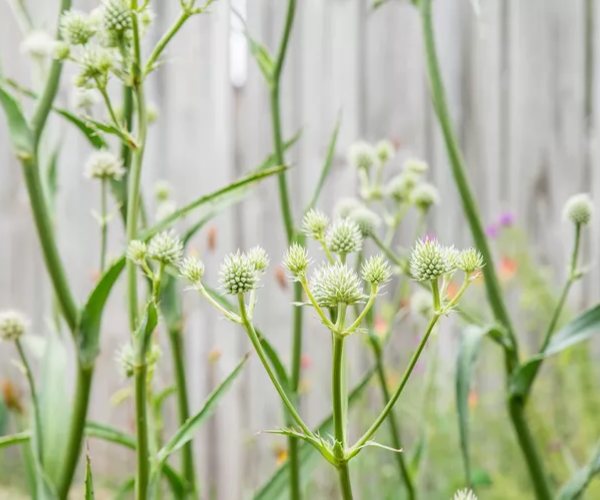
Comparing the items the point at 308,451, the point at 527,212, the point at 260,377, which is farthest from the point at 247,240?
the point at 308,451

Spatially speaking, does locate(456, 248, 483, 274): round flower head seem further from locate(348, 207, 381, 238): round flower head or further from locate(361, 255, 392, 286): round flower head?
locate(348, 207, 381, 238): round flower head

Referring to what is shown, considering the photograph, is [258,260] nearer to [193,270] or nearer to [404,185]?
[193,270]

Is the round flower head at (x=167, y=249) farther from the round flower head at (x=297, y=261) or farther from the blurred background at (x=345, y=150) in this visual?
the blurred background at (x=345, y=150)

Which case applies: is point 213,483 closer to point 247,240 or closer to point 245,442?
point 245,442

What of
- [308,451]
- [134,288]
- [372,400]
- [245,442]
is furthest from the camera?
[245,442]

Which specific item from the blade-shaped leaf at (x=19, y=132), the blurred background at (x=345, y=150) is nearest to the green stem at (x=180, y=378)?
the blade-shaped leaf at (x=19, y=132)
